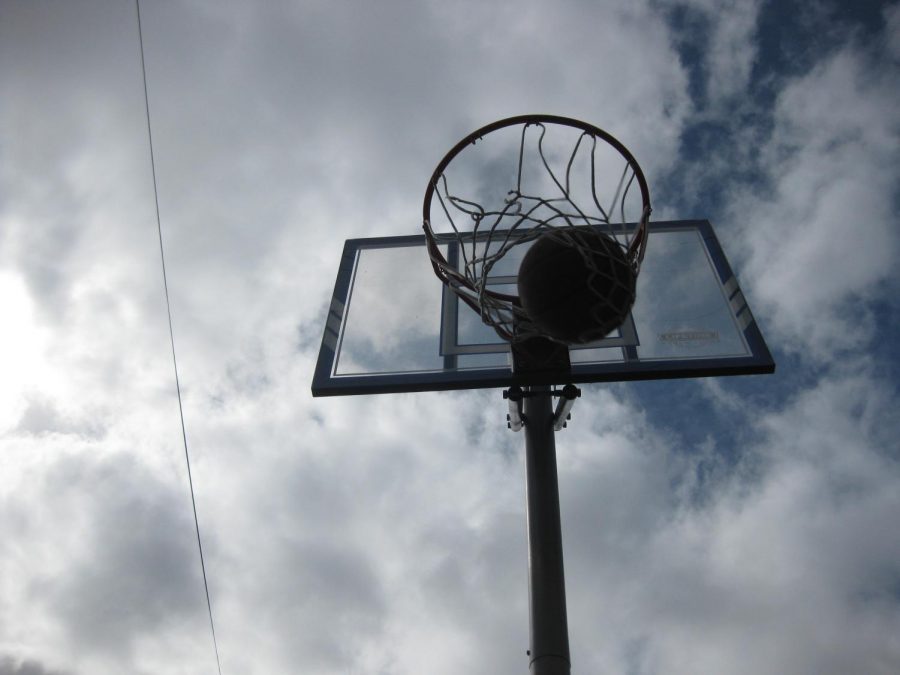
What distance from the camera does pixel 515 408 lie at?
4211 millimetres

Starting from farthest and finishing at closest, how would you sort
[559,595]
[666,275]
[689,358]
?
[666,275]
[689,358]
[559,595]

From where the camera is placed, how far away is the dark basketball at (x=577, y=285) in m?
2.43

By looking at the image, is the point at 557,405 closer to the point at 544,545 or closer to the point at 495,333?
the point at 495,333

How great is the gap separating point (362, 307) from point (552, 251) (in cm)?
214

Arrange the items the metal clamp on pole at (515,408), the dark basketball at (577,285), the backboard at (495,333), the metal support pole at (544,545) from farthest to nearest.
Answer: the metal clamp on pole at (515,408)
the backboard at (495,333)
the metal support pole at (544,545)
the dark basketball at (577,285)

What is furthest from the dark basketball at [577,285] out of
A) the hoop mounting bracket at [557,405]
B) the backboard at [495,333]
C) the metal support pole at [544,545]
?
the metal support pole at [544,545]

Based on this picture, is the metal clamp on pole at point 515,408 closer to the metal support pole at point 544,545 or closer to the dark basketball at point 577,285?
the metal support pole at point 544,545

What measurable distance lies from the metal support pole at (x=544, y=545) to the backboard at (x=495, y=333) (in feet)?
1.43

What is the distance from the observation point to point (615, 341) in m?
3.87

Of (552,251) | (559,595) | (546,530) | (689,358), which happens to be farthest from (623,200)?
(559,595)

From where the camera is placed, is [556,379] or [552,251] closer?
[552,251]

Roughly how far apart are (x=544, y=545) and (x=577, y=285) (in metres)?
1.82

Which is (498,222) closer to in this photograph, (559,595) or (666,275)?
(666,275)

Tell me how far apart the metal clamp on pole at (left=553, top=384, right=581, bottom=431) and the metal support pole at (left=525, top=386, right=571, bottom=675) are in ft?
0.16
